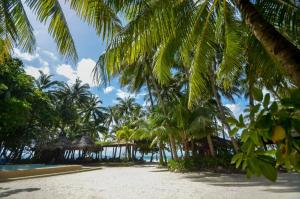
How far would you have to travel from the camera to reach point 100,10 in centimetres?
411

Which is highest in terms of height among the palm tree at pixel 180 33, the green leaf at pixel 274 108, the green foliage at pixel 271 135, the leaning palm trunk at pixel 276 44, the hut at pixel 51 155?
the hut at pixel 51 155

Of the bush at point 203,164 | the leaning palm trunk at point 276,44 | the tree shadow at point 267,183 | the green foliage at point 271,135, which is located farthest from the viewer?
the bush at point 203,164

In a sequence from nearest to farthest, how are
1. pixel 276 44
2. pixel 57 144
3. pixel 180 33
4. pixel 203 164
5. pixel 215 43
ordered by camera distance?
1. pixel 276 44
2. pixel 180 33
3. pixel 215 43
4. pixel 203 164
5. pixel 57 144

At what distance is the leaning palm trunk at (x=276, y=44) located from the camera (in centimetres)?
230

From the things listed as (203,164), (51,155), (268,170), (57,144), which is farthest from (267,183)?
(51,155)

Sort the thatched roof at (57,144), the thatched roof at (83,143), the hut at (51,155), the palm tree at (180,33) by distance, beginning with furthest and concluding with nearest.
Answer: the hut at (51,155)
the thatched roof at (57,144)
the thatched roof at (83,143)
the palm tree at (180,33)

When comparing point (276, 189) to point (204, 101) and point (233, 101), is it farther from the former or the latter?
point (233, 101)

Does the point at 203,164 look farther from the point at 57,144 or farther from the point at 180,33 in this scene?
the point at 57,144

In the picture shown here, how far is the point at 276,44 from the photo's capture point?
254cm

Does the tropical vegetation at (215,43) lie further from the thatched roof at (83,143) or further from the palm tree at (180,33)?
the thatched roof at (83,143)

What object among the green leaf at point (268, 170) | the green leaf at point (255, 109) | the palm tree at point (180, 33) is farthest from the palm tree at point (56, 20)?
the green leaf at point (268, 170)

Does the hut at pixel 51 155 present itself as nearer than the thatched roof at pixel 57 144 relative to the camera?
No

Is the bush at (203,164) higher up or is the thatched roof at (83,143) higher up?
the thatched roof at (83,143)

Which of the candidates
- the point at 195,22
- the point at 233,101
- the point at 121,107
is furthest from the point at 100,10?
the point at 121,107
